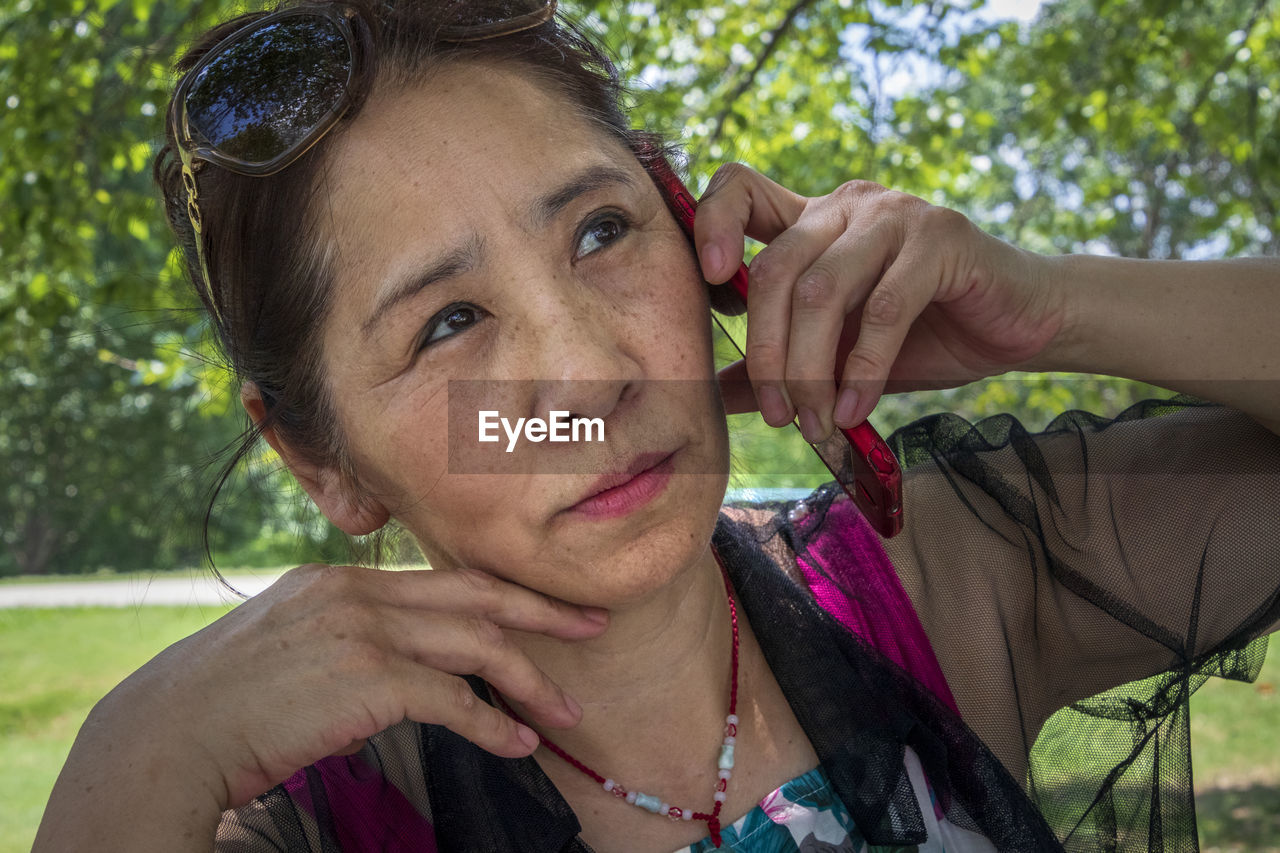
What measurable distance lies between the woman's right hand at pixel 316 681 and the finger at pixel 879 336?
1.86ft

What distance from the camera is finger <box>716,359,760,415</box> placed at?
2.07m

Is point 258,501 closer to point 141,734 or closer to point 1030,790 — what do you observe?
point 141,734

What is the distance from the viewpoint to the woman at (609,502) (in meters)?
1.58

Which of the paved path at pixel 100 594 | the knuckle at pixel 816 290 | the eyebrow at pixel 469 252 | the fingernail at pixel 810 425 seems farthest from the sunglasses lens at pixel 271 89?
the paved path at pixel 100 594

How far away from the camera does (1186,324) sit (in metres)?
1.85

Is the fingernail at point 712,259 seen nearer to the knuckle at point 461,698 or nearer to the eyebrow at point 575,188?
the eyebrow at point 575,188

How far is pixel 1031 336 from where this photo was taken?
6.17 feet

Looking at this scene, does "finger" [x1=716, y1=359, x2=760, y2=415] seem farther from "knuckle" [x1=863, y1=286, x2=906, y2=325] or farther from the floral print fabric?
Answer: the floral print fabric

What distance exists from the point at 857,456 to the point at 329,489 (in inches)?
38.7

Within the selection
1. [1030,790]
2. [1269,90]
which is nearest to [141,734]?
[1030,790]

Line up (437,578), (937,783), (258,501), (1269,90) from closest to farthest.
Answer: (437,578)
(937,783)
(258,501)
(1269,90)

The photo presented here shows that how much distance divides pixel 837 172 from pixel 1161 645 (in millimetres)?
5116

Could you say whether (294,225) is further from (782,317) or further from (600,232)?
(782,317)

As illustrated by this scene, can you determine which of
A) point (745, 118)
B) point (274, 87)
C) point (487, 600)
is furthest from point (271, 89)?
point (745, 118)
